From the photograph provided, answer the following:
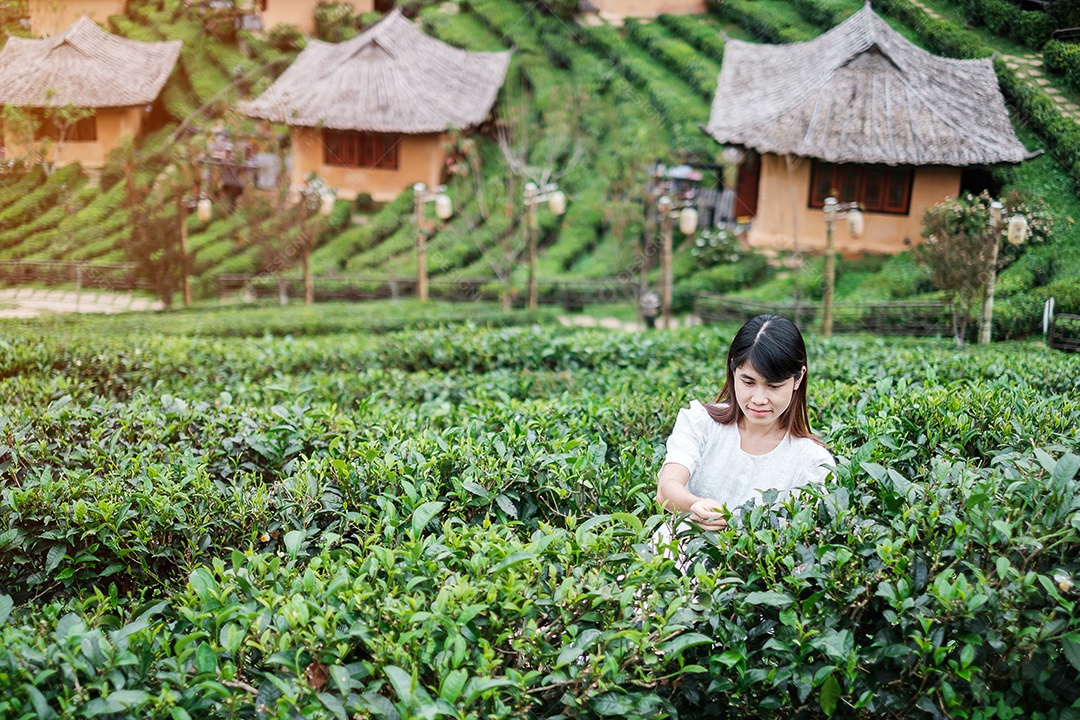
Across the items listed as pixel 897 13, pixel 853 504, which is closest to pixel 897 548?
pixel 853 504

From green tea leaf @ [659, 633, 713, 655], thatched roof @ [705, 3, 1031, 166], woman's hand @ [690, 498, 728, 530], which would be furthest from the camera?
thatched roof @ [705, 3, 1031, 166]

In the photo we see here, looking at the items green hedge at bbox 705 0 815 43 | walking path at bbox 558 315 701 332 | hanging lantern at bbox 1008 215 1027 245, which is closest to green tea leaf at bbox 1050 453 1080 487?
hanging lantern at bbox 1008 215 1027 245

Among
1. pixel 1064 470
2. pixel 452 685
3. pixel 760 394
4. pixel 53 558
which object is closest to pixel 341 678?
pixel 452 685

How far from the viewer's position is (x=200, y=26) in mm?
7941

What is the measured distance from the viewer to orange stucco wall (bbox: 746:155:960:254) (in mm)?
7285

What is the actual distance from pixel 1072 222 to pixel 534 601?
6.04 meters

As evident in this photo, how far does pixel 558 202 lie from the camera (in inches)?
416

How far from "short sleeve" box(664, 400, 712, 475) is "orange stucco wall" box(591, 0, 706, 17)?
19.8 feet

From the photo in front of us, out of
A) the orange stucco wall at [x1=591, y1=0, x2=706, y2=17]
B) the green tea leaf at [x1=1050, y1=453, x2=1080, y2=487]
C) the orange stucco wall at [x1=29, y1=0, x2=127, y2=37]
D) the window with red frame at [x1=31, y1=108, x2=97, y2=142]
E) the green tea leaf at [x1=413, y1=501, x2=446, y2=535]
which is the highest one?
the orange stucco wall at [x1=591, y1=0, x2=706, y2=17]

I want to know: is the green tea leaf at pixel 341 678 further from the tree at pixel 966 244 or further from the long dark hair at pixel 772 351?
the tree at pixel 966 244

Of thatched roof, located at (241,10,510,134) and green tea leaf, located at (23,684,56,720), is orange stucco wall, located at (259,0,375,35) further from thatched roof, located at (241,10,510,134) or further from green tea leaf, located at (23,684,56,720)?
green tea leaf, located at (23,684,56,720)

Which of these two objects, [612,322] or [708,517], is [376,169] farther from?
[708,517]

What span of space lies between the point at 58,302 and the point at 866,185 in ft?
21.9

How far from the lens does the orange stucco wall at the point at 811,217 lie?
23.9ft
